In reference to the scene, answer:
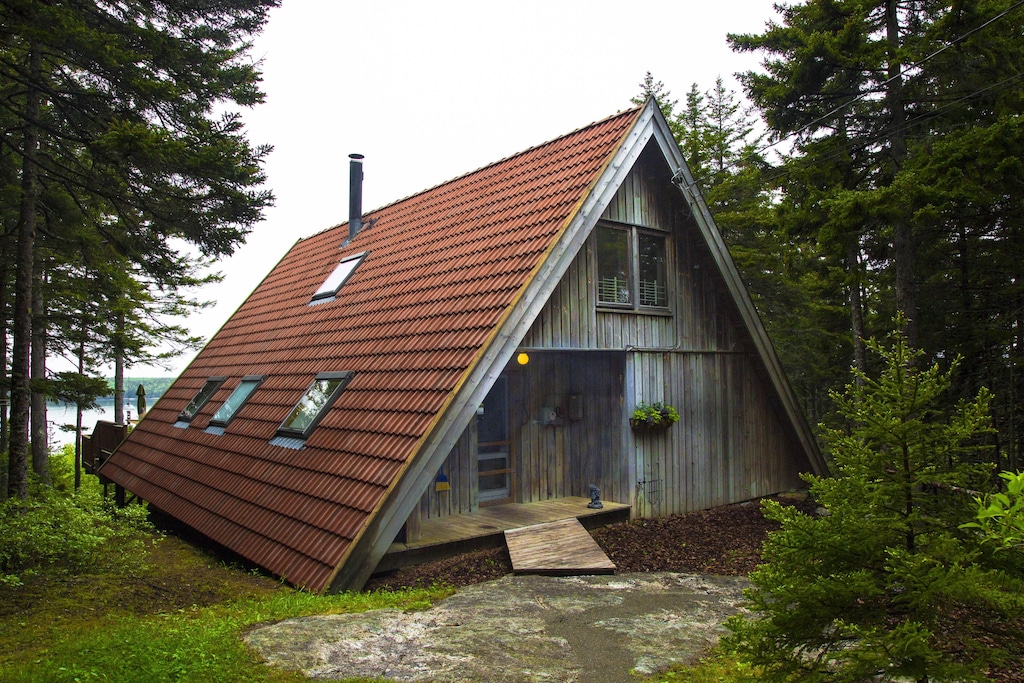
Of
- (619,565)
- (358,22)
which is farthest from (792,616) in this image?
(358,22)

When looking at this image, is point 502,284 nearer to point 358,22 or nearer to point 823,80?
point 358,22

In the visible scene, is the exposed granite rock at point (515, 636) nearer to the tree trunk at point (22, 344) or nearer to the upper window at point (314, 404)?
the upper window at point (314, 404)

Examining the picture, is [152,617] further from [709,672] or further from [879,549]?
[879,549]

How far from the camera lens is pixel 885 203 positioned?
10.3 m

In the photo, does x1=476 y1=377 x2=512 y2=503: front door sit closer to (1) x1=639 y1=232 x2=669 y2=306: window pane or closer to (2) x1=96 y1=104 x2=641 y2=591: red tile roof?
(2) x1=96 y1=104 x2=641 y2=591: red tile roof

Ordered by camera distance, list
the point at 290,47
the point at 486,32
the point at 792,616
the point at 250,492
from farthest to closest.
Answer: the point at 486,32
the point at 290,47
the point at 250,492
the point at 792,616

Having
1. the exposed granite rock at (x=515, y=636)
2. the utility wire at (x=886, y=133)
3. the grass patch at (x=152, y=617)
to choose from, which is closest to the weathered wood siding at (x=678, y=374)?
the exposed granite rock at (x=515, y=636)

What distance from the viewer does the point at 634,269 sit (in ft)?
35.7

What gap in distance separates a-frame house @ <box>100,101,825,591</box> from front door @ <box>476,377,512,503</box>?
1.3 inches

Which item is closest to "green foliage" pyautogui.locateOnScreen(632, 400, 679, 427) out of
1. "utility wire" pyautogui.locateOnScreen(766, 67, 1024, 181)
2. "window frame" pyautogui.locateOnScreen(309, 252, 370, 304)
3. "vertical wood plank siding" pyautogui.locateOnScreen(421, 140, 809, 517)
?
"vertical wood plank siding" pyautogui.locateOnScreen(421, 140, 809, 517)

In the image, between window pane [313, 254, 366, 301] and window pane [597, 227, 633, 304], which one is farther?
window pane [313, 254, 366, 301]

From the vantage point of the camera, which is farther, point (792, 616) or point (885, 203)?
point (885, 203)

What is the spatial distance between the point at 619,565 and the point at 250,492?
191 inches

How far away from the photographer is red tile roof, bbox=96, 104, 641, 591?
7609mm
